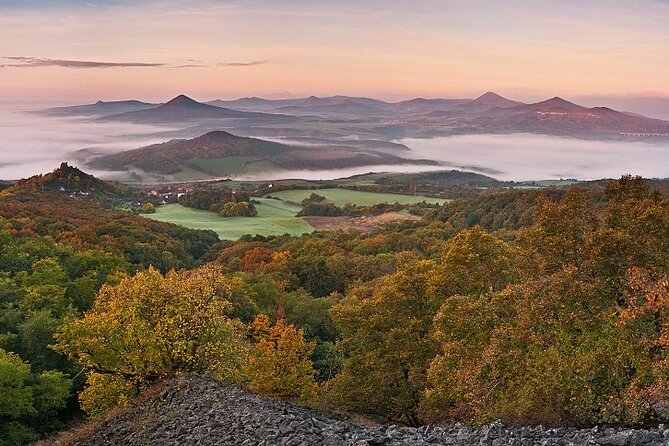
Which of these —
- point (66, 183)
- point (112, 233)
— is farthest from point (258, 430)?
point (66, 183)

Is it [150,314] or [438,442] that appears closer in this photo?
[438,442]

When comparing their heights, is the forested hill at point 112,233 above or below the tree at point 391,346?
below

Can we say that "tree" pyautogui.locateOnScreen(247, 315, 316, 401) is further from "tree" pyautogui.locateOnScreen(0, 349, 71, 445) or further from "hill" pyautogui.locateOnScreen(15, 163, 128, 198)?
"hill" pyautogui.locateOnScreen(15, 163, 128, 198)

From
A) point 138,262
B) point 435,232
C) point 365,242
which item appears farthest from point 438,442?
point 435,232

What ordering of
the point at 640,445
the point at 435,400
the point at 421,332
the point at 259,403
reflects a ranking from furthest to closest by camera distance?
the point at 421,332 → the point at 435,400 → the point at 259,403 → the point at 640,445

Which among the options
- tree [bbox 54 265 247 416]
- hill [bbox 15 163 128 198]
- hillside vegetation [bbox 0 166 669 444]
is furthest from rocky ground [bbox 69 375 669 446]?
hill [bbox 15 163 128 198]

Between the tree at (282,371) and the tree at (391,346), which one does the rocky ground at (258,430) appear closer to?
the tree at (391,346)

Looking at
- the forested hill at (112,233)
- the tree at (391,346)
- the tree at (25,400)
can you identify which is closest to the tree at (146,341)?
the tree at (25,400)

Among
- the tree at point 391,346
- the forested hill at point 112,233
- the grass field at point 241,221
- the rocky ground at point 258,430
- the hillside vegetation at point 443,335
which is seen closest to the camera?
the rocky ground at point 258,430

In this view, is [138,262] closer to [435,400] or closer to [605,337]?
[435,400]
